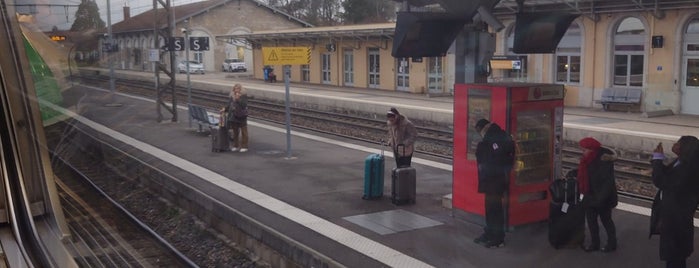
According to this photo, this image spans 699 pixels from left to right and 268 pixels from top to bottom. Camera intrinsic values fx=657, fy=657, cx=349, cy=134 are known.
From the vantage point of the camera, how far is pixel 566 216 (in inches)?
187

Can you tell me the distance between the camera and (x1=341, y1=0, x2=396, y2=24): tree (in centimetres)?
548

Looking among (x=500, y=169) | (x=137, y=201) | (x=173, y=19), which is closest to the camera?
(x=500, y=169)

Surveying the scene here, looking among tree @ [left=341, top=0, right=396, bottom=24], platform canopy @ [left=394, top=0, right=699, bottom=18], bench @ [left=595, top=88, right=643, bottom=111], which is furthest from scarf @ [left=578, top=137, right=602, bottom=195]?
tree @ [left=341, top=0, right=396, bottom=24]

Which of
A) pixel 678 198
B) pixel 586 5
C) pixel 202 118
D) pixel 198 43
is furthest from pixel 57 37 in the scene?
pixel 198 43

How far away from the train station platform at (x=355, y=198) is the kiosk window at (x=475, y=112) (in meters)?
0.65

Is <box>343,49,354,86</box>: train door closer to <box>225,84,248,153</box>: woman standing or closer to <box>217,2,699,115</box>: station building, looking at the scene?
<box>225,84,248,153</box>: woman standing

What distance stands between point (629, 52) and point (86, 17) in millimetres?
4484

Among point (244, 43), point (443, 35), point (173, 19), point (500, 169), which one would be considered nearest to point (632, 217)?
point (500, 169)

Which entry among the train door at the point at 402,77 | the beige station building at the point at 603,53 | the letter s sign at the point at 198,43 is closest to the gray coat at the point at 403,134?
the beige station building at the point at 603,53

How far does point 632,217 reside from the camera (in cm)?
562

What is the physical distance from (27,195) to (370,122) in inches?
375

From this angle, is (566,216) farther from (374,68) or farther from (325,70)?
(325,70)

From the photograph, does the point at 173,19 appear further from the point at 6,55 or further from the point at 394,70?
the point at 6,55

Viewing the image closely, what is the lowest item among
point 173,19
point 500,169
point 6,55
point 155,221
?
point 155,221
